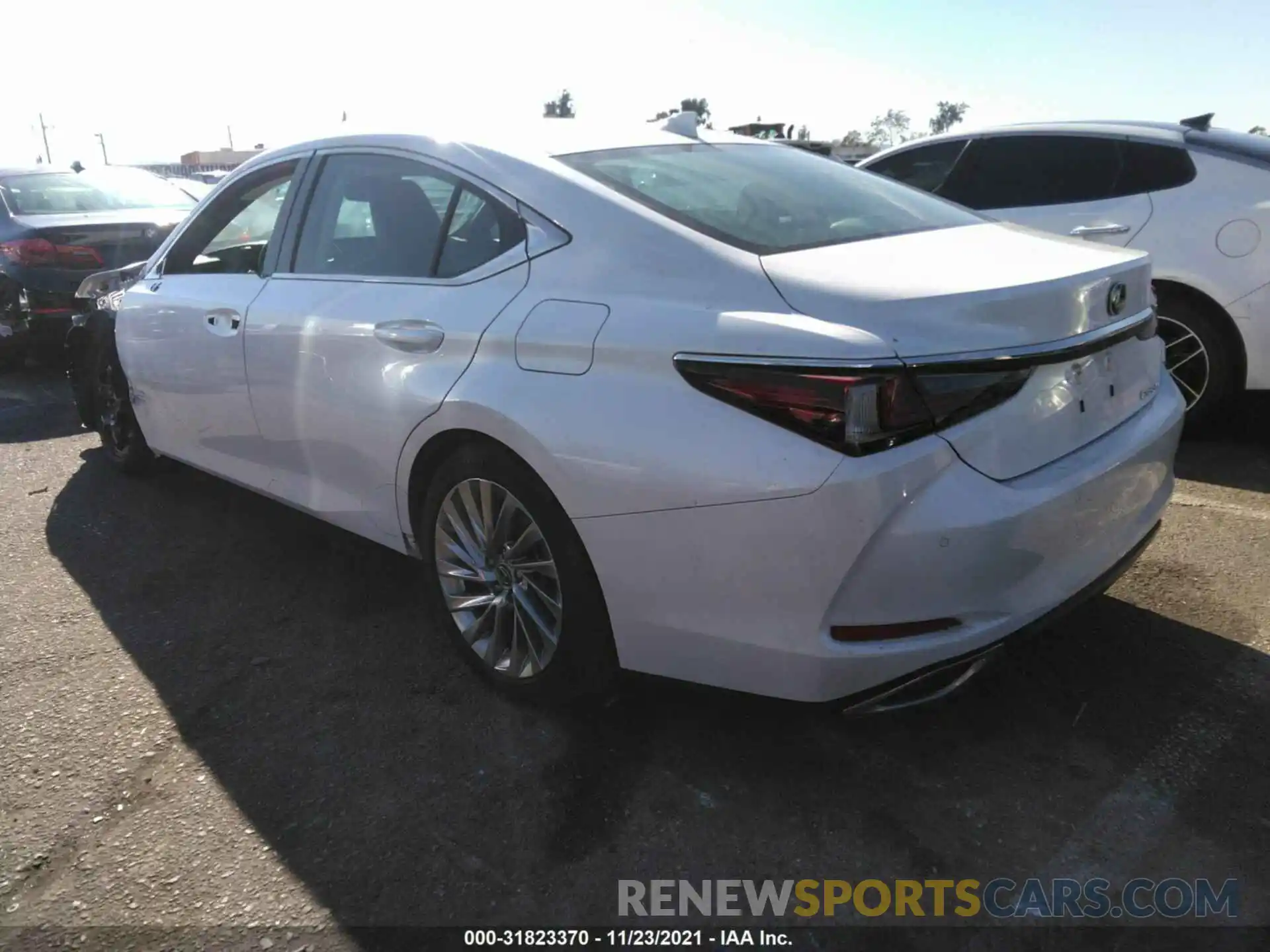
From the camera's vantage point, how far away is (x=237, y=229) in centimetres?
411

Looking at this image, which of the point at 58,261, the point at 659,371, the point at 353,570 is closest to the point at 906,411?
the point at 659,371

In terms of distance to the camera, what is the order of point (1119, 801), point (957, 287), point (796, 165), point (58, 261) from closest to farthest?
point (957, 287) < point (1119, 801) < point (796, 165) < point (58, 261)

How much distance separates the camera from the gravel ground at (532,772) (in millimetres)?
2211

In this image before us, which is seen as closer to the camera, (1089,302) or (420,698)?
(1089,302)

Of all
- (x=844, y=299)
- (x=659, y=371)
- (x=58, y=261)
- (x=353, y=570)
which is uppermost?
(x=844, y=299)

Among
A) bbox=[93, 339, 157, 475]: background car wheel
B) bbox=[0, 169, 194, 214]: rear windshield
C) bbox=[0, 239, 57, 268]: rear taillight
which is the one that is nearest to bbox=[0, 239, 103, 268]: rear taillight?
bbox=[0, 239, 57, 268]: rear taillight

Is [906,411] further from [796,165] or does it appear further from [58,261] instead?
[58,261]

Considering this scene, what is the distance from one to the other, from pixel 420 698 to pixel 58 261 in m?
6.36

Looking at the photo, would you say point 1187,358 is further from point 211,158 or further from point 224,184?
point 211,158

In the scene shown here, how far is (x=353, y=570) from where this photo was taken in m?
3.96

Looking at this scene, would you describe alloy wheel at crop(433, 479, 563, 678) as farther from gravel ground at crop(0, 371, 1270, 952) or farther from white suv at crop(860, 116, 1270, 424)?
white suv at crop(860, 116, 1270, 424)

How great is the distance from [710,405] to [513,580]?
896 mm

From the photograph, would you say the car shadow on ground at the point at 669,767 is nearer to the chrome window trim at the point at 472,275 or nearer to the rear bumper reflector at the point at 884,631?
the rear bumper reflector at the point at 884,631

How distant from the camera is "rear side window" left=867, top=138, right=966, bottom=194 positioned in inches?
228
